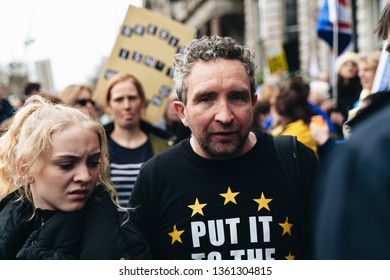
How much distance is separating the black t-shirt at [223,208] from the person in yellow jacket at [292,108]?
2.43 meters

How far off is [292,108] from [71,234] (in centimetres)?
315


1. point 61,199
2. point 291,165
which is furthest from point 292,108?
point 61,199

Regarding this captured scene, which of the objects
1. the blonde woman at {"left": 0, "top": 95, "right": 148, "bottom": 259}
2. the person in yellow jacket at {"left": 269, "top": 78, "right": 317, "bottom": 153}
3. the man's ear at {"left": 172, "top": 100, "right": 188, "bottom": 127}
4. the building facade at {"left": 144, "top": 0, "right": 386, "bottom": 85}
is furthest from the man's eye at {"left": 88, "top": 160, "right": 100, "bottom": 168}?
the building facade at {"left": 144, "top": 0, "right": 386, "bottom": 85}

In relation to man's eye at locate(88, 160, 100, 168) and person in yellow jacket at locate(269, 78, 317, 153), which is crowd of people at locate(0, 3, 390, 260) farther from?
person in yellow jacket at locate(269, 78, 317, 153)

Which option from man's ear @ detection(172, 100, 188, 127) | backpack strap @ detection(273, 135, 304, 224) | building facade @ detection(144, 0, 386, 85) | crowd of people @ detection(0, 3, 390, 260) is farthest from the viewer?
building facade @ detection(144, 0, 386, 85)

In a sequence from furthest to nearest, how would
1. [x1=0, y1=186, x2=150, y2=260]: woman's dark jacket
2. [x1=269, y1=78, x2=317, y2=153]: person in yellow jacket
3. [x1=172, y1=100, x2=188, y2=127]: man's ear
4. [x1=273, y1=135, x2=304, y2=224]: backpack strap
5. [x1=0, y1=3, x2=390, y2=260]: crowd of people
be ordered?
[x1=269, y1=78, x2=317, y2=153]: person in yellow jacket < [x1=172, y1=100, x2=188, y2=127]: man's ear < [x1=273, y1=135, x2=304, y2=224]: backpack strap < [x1=0, y1=3, x2=390, y2=260]: crowd of people < [x1=0, y1=186, x2=150, y2=260]: woman's dark jacket

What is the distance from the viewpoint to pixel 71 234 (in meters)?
2.06

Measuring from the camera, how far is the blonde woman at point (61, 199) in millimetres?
2049

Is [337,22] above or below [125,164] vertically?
above

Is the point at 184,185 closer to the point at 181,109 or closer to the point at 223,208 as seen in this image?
the point at 223,208

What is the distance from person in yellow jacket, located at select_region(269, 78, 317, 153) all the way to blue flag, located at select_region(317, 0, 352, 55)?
210cm

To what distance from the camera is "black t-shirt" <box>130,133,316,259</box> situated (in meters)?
2.21

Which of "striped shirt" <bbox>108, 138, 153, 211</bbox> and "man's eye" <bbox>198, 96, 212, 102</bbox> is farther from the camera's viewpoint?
"striped shirt" <bbox>108, 138, 153, 211</bbox>

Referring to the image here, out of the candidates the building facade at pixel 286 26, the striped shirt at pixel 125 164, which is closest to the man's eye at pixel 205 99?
the striped shirt at pixel 125 164
